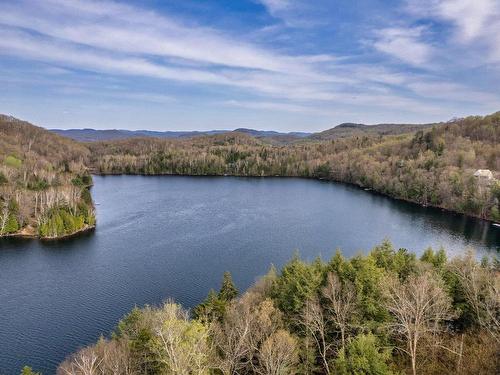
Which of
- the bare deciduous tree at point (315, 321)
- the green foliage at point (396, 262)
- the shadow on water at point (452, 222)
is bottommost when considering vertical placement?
the shadow on water at point (452, 222)

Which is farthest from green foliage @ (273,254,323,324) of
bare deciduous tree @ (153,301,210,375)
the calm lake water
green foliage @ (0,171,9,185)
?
green foliage @ (0,171,9,185)

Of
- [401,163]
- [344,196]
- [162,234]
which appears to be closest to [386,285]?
[162,234]

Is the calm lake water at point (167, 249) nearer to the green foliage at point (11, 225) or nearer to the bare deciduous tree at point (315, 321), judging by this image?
the green foliage at point (11, 225)

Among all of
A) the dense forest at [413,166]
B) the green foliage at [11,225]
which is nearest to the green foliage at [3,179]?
the green foliage at [11,225]

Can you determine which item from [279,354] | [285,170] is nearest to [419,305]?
[279,354]

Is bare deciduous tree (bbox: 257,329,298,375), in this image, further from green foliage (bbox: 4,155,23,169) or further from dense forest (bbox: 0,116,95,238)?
green foliage (bbox: 4,155,23,169)

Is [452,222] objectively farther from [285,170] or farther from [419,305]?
[285,170]
